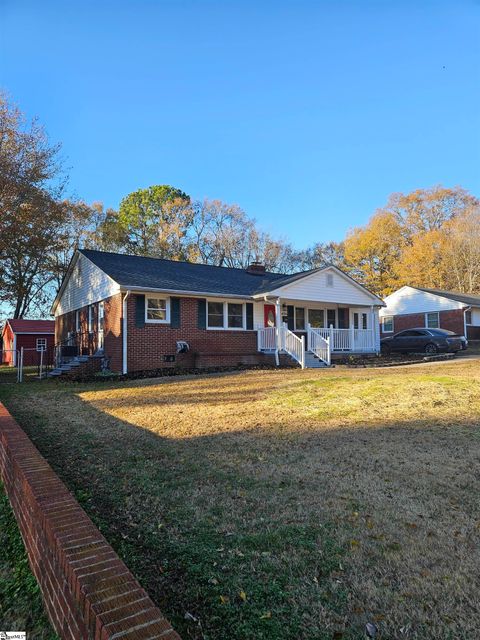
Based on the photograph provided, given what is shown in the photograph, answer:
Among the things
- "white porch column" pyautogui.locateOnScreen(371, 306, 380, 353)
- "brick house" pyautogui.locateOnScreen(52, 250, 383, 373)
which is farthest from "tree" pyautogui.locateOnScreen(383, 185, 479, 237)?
"brick house" pyautogui.locateOnScreen(52, 250, 383, 373)

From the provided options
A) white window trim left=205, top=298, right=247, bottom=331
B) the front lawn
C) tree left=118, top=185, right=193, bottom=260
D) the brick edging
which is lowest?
the front lawn

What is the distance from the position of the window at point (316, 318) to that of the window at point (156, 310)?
7.83 m

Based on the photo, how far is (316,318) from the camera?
20.2 metres

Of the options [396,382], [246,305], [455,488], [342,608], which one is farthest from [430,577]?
[246,305]

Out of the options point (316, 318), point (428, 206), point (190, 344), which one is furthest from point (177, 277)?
point (428, 206)

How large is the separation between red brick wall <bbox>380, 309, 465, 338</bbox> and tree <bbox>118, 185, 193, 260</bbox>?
19.3 m

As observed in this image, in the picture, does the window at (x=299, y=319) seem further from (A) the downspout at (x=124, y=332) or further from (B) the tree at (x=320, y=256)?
(B) the tree at (x=320, y=256)

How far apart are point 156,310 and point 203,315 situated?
194cm

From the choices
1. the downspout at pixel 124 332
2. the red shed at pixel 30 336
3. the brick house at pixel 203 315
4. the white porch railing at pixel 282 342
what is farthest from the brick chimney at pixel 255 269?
the red shed at pixel 30 336

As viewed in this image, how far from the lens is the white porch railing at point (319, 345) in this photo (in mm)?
16453

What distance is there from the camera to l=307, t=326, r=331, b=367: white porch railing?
16453 mm

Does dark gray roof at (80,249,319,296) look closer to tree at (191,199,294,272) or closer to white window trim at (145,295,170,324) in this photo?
white window trim at (145,295,170,324)

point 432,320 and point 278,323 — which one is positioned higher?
point 432,320

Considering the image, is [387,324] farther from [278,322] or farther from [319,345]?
[278,322]
